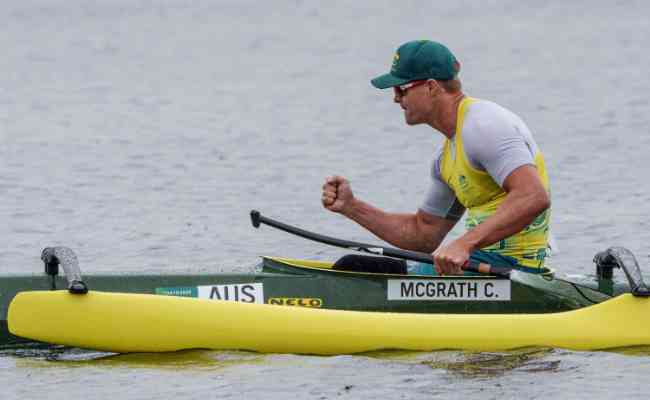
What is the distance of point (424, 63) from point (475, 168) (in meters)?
0.62

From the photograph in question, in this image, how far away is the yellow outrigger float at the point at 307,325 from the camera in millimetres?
8680

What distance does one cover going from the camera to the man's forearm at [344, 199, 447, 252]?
946 centimetres

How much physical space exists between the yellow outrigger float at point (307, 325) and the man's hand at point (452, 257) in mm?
330

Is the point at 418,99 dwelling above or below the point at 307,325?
above

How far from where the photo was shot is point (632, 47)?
1080 inches

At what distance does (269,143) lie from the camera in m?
19.6

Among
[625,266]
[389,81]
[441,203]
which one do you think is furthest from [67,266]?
[625,266]

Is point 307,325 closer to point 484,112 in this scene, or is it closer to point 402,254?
point 402,254

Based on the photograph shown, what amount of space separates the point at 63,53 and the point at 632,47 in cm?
973

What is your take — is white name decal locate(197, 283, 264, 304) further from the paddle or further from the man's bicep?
the man's bicep

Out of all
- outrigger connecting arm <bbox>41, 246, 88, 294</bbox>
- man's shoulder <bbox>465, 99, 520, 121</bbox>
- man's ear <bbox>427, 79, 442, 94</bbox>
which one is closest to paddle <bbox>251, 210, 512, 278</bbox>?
man's shoulder <bbox>465, 99, 520, 121</bbox>

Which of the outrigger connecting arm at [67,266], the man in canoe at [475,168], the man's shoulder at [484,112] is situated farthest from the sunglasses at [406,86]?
the outrigger connecting arm at [67,266]

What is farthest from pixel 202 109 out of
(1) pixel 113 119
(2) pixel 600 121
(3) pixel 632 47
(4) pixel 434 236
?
(4) pixel 434 236

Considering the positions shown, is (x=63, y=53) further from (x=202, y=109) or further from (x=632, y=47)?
(x=632, y=47)
